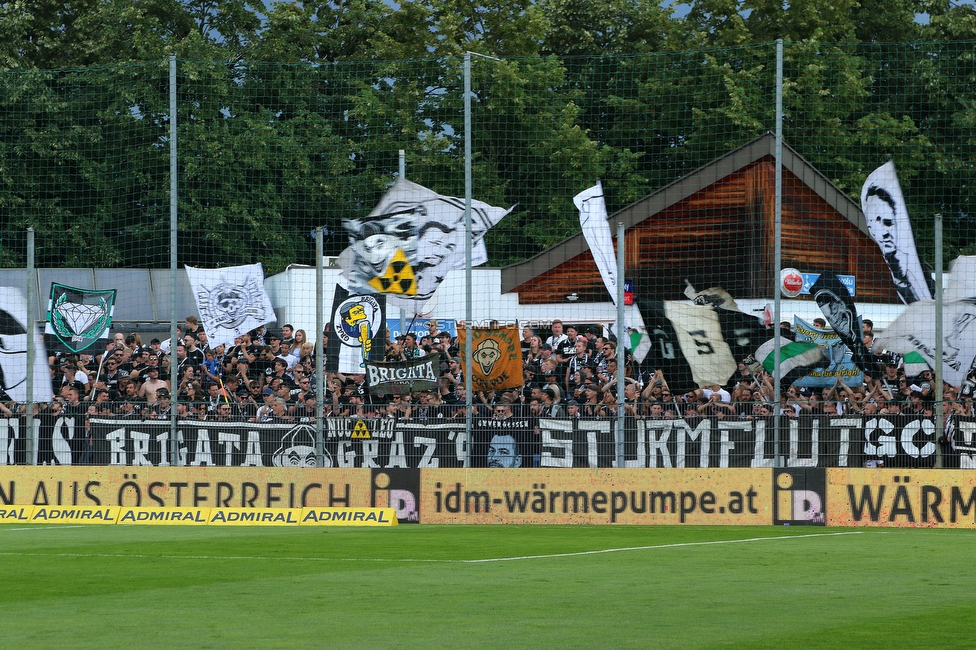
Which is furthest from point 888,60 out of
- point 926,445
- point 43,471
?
point 43,471

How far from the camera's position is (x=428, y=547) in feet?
47.3

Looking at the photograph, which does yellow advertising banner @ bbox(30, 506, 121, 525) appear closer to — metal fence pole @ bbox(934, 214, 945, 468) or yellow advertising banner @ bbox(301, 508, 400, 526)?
yellow advertising banner @ bbox(301, 508, 400, 526)

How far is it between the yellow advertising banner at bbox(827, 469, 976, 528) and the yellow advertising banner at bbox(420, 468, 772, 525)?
93 cm

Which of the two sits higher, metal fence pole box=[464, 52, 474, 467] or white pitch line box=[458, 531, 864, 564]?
metal fence pole box=[464, 52, 474, 467]

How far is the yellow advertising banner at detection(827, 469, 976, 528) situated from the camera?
695 inches

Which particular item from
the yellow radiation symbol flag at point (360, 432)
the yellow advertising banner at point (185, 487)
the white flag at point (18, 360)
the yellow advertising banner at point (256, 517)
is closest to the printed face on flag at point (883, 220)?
the yellow radiation symbol flag at point (360, 432)

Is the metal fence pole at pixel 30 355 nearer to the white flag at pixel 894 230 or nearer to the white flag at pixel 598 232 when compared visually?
the white flag at pixel 598 232

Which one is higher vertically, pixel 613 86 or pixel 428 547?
pixel 613 86

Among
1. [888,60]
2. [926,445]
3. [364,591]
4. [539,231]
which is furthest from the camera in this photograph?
[539,231]

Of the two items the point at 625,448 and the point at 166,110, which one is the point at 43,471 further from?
the point at 625,448

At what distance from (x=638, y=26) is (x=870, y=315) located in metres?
25.0

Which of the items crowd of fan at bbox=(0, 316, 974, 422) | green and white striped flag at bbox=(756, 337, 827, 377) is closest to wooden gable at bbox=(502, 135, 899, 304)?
green and white striped flag at bbox=(756, 337, 827, 377)

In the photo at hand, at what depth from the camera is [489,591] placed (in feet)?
33.1

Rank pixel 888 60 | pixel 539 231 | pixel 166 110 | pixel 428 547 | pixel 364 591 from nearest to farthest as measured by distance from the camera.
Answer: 1. pixel 364 591
2. pixel 428 547
3. pixel 888 60
4. pixel 166 110
5. pixel 539 231
